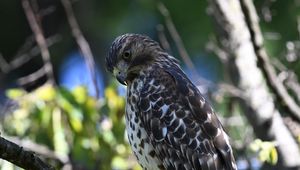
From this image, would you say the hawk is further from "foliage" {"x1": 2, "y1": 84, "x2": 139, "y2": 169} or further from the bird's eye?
"foliage" {"x1": 2, "y1": 84, "x2": 139, "y2": 169}

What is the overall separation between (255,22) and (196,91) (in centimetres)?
106

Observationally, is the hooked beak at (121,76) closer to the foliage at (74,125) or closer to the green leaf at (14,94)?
the foliage at (74,125)

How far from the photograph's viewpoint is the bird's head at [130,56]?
21.5ft

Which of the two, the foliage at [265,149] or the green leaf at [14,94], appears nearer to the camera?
the foliage at [265,149]

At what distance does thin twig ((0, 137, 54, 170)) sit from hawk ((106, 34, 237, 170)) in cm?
119

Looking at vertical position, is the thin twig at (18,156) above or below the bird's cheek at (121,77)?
above

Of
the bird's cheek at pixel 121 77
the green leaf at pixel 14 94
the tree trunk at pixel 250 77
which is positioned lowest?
the tree trunk at pixel 250 77

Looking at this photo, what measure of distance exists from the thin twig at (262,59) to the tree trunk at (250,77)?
0.5 inches

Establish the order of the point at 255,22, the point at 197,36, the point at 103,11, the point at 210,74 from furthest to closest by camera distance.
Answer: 1. the point at 103,11
2. the point at 197,36
3. the point at 210,74
4. the point at 255,22

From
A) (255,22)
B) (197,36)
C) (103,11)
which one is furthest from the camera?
(103,11)

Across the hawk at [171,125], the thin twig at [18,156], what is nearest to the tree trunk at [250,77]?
the hawk at [171,125]

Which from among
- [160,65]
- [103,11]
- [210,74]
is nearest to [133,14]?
[103,11]

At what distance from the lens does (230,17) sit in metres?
7.59

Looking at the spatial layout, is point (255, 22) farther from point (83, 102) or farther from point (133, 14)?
point (133, 14)
